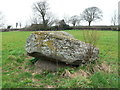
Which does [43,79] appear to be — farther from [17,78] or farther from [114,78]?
[114,78]

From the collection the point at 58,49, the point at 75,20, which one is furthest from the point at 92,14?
the point at 58,49

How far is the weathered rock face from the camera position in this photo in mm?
Answer: 5688

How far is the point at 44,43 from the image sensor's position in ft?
19.2

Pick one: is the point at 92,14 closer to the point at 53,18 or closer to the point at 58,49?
the point at 53,18

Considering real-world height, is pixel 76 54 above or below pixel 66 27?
below

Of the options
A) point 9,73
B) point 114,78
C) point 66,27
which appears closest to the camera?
point 114,78

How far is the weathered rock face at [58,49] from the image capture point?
5688 mm

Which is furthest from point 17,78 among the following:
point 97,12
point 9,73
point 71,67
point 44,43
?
point 97,12

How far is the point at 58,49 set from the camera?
5.74 meters

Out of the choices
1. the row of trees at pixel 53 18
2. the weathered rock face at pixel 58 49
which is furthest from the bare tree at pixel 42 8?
the weathered rock face at pixel 58 49

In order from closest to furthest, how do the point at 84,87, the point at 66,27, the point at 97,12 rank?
the point at 84,87
the point at 66,27
the point at 97,12

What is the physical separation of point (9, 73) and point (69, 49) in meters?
3.02

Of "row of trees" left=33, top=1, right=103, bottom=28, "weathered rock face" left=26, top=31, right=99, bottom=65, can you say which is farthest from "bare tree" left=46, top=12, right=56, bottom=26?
"weathered rock face" left=26, top=31, right=99, bottom=65

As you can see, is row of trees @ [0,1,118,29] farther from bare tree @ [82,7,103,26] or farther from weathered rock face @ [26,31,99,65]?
weathered rock face @ [26,31,99,65]
